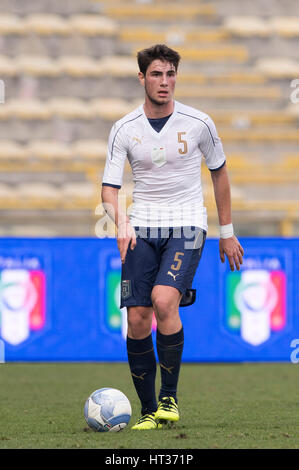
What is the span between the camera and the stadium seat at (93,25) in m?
15.0

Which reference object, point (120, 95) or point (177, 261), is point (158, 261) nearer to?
point (177, 261)

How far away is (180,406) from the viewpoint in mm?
5875

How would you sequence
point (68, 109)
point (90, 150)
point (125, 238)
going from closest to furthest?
1. point (125, 238)
2. point (90, 150)
3. point (68, 109)

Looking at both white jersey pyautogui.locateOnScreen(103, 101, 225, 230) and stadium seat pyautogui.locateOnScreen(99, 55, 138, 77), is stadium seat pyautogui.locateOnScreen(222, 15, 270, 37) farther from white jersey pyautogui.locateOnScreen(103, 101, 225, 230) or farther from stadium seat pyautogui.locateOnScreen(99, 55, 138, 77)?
white jersey pyautogui.locateOnScreen(103, 101, 225, 230)

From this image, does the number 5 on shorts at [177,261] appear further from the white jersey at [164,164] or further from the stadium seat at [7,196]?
the stadium seat at [7,196]

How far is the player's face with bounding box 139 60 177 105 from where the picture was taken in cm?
448

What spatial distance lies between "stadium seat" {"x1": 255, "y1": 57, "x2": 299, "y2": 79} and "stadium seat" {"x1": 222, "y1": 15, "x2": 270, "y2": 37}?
19.9 inches

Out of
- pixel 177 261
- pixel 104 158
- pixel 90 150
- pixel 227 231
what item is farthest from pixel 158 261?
pixel 90 150

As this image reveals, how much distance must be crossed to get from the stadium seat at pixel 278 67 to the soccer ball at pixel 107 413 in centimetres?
1103

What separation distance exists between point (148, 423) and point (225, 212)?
3.69 feet

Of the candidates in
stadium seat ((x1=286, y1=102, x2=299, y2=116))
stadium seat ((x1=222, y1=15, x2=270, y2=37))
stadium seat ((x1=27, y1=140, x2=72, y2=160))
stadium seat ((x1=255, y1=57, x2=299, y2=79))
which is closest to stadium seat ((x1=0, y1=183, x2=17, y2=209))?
stadium seat ((x1=27, y1=140, x2=72, y2=160))

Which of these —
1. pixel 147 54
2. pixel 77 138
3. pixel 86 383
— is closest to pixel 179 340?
pixel 147 54

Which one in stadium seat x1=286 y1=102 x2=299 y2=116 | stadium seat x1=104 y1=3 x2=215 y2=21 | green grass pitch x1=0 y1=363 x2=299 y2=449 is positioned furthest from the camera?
stadium seat x1=104 y1=3 x2=215 y2=21

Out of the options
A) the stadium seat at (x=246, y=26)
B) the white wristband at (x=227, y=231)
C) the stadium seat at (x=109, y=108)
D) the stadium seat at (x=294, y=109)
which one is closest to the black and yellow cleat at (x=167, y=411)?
the white wristband at (x=227, y=231)
